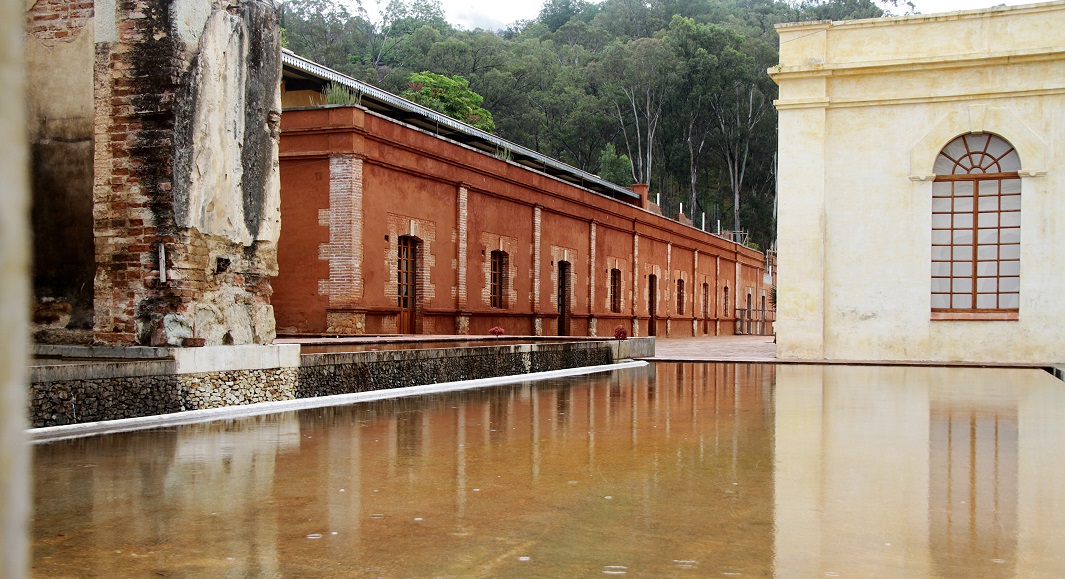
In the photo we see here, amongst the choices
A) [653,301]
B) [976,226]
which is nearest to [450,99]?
[653,301]

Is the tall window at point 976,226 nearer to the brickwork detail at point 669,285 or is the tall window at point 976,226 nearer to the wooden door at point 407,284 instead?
the wooden door at point 407,284

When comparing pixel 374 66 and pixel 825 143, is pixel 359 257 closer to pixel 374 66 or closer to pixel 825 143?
pixel 825 143

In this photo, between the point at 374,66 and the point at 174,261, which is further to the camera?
the point at 374,66

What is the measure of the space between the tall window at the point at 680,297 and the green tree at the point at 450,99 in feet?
41.9

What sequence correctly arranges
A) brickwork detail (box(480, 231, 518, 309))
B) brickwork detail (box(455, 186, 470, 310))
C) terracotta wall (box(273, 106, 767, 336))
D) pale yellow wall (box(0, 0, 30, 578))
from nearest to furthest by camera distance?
1. pale yellow wall (box(0, 0, 30, 578))
2. terracotta wall (box(273, 106, 767, 336))
3. brickwork detail (box(455, 186, 470, 310))
4. brickwork detail (box(480, 231, 518, 309))

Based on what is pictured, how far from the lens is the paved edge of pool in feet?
24.0

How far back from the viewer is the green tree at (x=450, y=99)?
1870 inches

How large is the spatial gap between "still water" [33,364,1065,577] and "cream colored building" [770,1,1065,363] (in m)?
10.9

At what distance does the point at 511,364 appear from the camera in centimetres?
Result: 1466

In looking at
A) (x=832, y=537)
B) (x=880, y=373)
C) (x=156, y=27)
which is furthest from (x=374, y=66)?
(x=832, y=537)

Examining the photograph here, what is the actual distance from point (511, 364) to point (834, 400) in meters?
5.13

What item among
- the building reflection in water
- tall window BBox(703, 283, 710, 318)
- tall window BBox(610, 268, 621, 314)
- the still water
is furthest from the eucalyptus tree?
the still water

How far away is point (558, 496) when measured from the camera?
513cm

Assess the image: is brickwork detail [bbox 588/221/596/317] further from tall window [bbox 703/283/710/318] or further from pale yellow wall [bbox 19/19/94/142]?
pale yellow wall [bbox 19/19/94/142]
